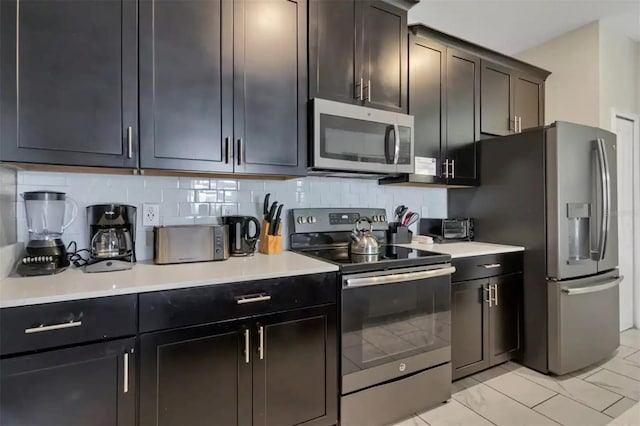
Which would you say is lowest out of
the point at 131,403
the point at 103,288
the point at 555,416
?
the point at 555,416

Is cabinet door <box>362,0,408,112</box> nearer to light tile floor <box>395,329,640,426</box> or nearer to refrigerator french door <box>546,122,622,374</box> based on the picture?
refrigerator french door <box>546,122,622,374</box>

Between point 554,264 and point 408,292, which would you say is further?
point 554,264

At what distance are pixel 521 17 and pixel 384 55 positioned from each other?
1.61 metres

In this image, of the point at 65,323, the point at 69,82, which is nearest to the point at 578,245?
the point at 65,323

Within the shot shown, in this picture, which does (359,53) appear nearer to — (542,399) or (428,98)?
(428,98)

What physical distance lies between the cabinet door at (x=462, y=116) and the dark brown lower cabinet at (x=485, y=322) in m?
0.85

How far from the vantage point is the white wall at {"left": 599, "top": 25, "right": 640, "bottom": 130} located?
2.95 m

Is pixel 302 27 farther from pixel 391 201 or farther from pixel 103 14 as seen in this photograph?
pixel 391 201

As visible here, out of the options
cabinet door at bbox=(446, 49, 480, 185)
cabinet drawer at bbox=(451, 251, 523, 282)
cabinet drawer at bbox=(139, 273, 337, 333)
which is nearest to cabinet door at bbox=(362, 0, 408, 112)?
cabinet door at bbox=(446, 49, 480, 185)

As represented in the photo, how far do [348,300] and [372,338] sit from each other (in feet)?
0.88

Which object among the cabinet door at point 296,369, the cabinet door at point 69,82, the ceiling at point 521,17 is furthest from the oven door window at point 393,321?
the ceiling at point 521,17

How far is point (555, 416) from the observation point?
6.16ft

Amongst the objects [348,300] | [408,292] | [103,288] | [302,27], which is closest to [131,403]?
[103,288]

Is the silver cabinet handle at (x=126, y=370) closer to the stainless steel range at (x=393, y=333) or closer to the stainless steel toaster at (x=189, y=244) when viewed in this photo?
the stainless steel toaster at (x=189, y=244)
